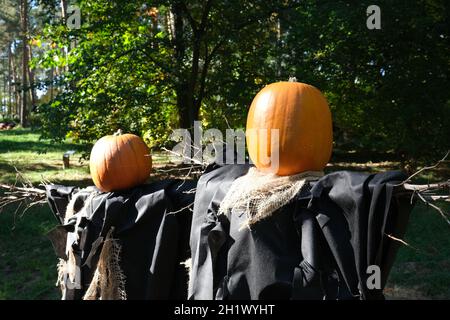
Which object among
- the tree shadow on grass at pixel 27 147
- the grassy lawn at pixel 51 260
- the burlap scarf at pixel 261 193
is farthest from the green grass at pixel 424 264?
the tree shadow on grass at pixel 27 147

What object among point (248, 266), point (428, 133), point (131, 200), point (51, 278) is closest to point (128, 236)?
point (131, 200)

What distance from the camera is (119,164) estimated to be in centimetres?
254

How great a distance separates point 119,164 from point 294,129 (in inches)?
41.0

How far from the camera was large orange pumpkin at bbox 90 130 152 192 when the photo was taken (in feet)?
8.36

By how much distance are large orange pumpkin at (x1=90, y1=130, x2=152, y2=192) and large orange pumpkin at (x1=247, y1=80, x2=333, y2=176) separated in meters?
0.80

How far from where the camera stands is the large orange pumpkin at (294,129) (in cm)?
195

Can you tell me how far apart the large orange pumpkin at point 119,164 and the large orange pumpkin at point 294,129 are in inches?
31.6

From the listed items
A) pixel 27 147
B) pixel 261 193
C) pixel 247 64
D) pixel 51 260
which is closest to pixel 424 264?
pixel 261 193

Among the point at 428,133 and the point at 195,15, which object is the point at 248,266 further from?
the point at 195,15

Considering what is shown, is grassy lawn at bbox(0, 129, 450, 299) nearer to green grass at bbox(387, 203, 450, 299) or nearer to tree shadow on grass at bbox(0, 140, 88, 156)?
green grass at bbox(387, 203, 450, 299)

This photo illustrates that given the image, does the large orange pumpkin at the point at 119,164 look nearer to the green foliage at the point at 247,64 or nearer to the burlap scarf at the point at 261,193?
the burlap scarf at the point at 261,193

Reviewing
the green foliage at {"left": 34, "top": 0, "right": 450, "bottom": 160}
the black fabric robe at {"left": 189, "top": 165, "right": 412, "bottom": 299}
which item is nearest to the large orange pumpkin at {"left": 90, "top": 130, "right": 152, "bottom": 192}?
the black fabric robe at {"left": 189, "top": 165, "right": 412, "bottom": 299}

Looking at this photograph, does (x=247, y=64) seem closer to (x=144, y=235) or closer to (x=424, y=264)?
(x=424, y=264)

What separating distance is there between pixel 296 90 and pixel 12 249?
5438mm
